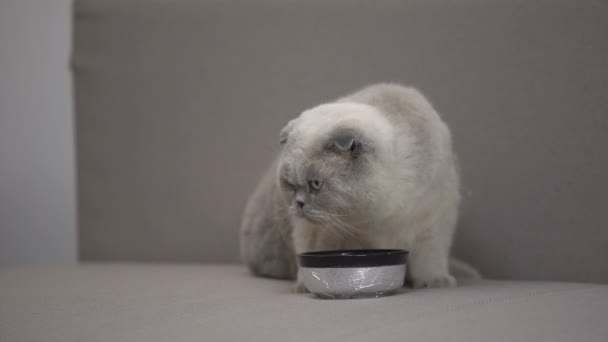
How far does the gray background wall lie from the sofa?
0.52 m

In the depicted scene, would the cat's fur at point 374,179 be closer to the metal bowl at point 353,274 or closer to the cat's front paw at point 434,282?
the cat's front paw at point 434,282

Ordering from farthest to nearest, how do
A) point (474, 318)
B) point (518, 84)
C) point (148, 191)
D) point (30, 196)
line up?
point (30, 196) → point (148, 191) → point (518, 84) → point (474, 318)

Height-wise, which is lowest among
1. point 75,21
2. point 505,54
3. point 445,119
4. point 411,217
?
point 411,217

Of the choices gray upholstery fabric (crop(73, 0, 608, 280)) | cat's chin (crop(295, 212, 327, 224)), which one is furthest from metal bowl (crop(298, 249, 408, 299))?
gray upholstery fabric (crop(73, 0, 608, 280))

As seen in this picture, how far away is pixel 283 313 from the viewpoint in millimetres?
1658

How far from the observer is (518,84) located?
2.60m

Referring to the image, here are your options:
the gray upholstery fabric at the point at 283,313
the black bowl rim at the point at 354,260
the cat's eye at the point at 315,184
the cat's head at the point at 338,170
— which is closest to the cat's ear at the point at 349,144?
the cat's head at the point at 338,170

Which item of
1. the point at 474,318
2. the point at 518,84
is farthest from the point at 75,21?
the point at 474,318

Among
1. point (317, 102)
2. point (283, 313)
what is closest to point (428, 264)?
point (283, 313)

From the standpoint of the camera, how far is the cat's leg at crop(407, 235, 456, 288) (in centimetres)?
220

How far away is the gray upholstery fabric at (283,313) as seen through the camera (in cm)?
142

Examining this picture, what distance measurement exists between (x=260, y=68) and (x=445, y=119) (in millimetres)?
870

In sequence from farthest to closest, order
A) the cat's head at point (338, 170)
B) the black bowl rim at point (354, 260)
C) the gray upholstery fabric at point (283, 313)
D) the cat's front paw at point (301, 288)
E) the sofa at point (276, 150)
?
the cat's front paw at point (301, 288) < the cat's head at point (338, 170) < the black bowl rim at point (354, 260) < the sofa at point (276, 150) < the gray upholstery fabric at point (283, 313)

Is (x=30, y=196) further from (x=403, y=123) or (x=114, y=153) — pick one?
(x=403, y=123)
